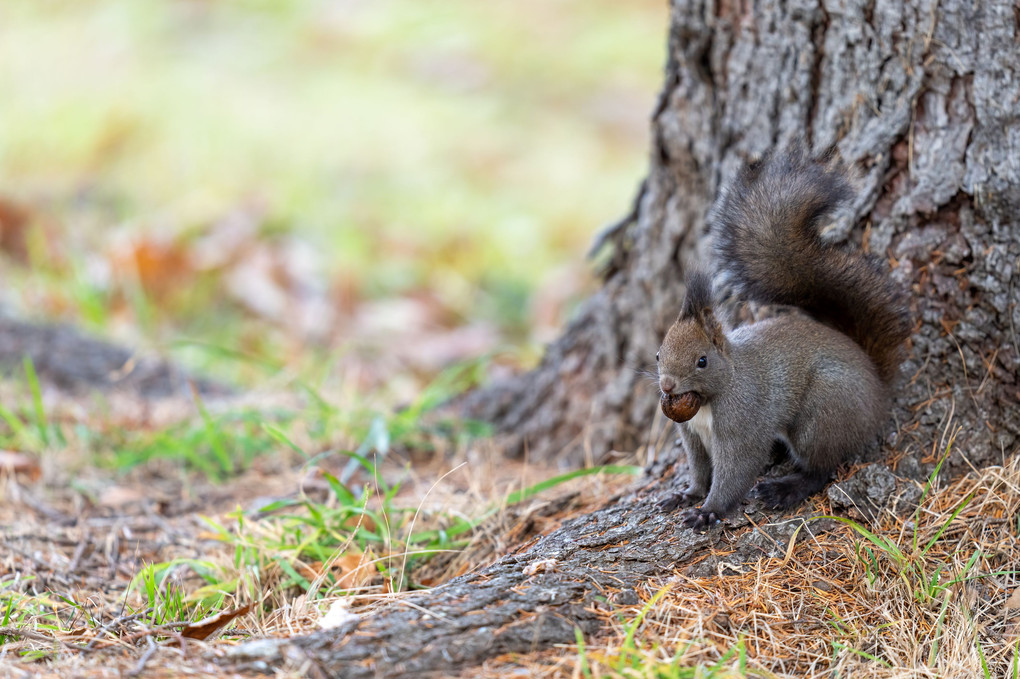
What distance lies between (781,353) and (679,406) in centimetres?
31

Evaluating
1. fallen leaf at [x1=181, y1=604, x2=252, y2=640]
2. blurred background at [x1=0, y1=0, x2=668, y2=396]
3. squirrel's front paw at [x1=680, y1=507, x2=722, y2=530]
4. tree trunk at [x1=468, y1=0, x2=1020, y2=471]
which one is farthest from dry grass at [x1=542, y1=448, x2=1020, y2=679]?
blurred background at [x1=0, y1=0, x2=668, y2=396]

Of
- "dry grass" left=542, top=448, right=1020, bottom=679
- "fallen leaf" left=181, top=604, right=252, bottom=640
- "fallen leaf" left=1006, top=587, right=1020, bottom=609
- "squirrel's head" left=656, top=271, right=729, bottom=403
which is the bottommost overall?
"fallen leaf" left=1006, top=587, right=1020, bottom=609

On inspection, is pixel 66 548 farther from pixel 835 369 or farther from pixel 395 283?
pixel 395 283

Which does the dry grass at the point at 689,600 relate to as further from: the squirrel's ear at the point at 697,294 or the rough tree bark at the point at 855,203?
the squirrel's ear at the point at 697,294

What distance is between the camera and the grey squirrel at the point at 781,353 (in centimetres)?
205

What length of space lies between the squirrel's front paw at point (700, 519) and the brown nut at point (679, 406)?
0.20 metres

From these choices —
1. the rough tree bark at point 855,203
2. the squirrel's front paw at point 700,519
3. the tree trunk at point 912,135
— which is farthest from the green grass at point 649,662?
the tree trunk at point 912,135

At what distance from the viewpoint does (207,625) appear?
1.77m

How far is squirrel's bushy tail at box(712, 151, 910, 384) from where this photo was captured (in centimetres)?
210

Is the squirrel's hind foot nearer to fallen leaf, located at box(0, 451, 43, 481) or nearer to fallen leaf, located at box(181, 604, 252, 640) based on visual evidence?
fallen leaf, located at box(181, 604, 252, 640)

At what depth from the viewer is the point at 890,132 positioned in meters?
2.32

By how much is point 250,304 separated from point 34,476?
221cm

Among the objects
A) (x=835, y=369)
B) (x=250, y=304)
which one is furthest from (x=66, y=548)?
(x=250, y=304)

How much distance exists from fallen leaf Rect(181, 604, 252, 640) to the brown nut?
0.96 m
